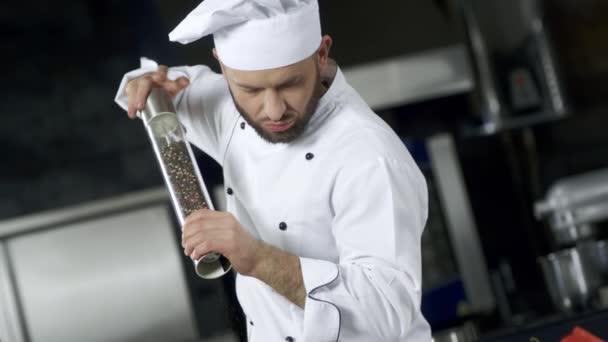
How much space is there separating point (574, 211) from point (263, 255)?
3.35ft

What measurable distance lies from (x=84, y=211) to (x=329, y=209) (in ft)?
3.45

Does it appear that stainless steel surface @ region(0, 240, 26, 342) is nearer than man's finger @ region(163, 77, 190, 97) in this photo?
No

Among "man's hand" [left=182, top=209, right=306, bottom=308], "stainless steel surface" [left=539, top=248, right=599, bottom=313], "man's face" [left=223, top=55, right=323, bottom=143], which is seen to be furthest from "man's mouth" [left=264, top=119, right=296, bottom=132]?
"stainless steel surface" [left=539, top=248, right=599, bottom=313]

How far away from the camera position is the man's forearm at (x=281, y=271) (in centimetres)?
92

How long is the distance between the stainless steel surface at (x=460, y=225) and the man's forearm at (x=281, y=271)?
0.92 m

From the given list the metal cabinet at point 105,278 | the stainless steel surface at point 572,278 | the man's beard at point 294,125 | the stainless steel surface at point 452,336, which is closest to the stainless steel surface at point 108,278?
the metal cabinet at point 105,278

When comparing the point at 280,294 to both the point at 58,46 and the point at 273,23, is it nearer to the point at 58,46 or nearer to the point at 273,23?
the point at 273,23

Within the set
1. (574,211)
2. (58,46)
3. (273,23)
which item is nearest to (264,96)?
(273,23)

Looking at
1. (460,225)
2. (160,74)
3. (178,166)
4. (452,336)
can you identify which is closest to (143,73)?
(160,74)

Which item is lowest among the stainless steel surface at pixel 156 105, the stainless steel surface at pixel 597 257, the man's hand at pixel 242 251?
the stainless steel surface at pixel 597 257

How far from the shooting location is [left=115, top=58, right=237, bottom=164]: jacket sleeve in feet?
3.50

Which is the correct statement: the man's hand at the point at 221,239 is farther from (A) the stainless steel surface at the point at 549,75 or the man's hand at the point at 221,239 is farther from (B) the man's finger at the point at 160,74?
(A) the stainless steel surface at the point at 549,75

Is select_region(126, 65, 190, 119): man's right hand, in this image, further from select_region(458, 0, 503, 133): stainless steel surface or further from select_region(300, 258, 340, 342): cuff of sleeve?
select_region(458, 0, 503, 133): stainless steel surface

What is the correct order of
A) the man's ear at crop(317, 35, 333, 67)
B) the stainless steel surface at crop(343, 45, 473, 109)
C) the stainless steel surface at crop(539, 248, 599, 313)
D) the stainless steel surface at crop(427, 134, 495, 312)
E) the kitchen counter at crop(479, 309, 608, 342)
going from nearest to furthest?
the man's ear at crop(317, 35, 333, 67), the kitchen counter at crop(479, 309, 608, 342), the stainless steel surface at crop(539, 248, 599, 313), the stainless steel surface at crop(427, 134, 495, 312), the stainless steel surface at crop(343, 45, 473, 109)
